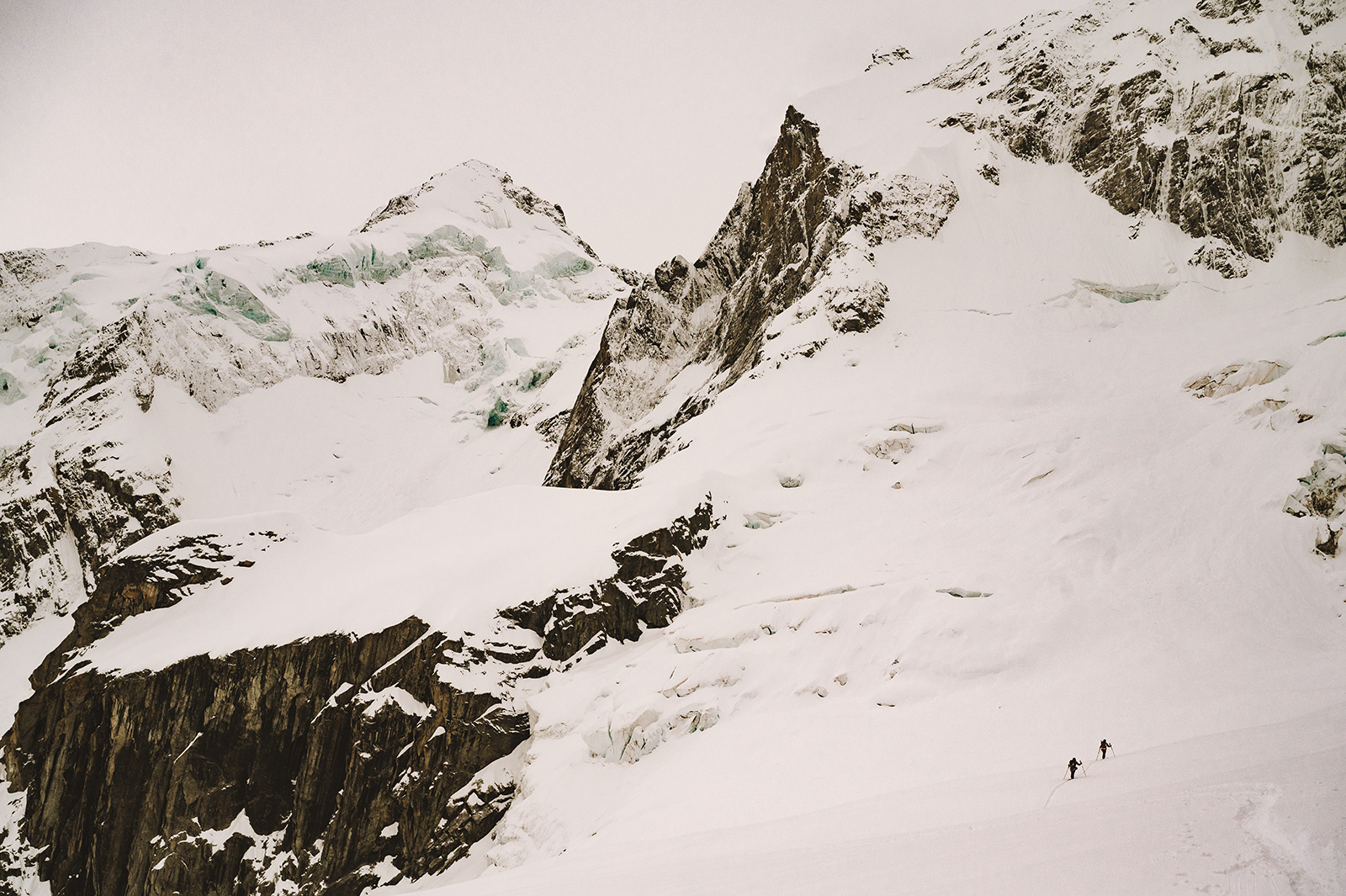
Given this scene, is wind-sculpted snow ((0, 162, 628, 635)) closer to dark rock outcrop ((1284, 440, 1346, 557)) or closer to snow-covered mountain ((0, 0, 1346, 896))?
snow-covered mountain ((0, 0, 1346, 896))

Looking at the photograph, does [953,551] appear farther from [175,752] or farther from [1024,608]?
[175,752]

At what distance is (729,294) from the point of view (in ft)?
215

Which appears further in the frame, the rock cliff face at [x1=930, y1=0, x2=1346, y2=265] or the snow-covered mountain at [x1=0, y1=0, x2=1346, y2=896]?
the rock cliff face at [x1=930, y1=0, x2=1346, y2=265]

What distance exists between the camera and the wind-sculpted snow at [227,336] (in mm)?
73375

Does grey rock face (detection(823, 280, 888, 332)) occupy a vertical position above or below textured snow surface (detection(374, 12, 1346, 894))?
above

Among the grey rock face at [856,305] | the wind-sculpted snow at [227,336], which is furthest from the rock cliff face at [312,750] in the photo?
the wind-sculpted snow at [227,336]

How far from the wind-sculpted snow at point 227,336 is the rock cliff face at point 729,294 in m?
16.5

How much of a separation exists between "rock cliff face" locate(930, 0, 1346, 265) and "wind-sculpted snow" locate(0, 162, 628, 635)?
50.0m

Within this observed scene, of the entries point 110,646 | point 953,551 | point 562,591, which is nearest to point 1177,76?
point 953,551

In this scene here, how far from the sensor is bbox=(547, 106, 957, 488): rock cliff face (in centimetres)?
5372

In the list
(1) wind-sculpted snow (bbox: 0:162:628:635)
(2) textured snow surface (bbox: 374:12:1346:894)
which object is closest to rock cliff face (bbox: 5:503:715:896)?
(2) textured snow surface (bbox: 374:12:1346:894)

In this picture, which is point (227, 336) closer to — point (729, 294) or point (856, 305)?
point (729, 294)

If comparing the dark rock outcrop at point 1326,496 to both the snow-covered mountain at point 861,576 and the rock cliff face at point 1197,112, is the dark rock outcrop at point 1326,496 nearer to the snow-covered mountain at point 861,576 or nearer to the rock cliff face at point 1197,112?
the snow-covered mountain at point 861,576

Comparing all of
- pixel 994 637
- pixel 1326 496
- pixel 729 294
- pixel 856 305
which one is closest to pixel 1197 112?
pixel 856 305
